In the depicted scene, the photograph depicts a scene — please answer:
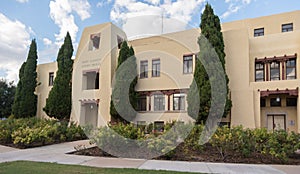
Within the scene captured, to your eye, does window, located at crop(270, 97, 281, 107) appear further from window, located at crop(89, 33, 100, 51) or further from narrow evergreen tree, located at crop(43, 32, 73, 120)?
narrow evergreen tree, located at crop(43, 32, 73, 120)

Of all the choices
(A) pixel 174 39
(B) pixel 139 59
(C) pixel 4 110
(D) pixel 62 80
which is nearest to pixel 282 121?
(A) pixel 174 39

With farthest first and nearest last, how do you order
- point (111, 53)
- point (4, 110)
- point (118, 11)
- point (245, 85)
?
1. point (4, 110)
2. point (111, 53)
3. point (245, 85)
4. point (118, 11)

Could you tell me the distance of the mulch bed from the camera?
28.5 ft

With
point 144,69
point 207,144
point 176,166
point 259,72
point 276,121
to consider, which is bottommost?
point 176,166

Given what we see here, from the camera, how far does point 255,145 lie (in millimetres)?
9055

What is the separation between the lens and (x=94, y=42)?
22.2m

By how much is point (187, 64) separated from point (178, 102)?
2813mm

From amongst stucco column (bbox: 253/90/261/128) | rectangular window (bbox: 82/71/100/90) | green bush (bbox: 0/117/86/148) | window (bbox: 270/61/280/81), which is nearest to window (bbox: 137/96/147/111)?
rectangular window (bbox: 82/71/100/90)

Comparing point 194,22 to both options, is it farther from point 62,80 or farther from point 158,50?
point 62,80

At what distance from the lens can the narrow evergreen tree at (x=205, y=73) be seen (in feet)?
49.3

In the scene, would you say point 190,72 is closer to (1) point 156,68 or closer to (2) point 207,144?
(1) point 156,68

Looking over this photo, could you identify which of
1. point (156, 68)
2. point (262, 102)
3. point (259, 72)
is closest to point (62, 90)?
point (156, 68)

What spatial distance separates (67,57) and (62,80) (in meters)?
2.30

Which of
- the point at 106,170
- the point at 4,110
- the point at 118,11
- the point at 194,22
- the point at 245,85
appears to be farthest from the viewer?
the point at 4,110
